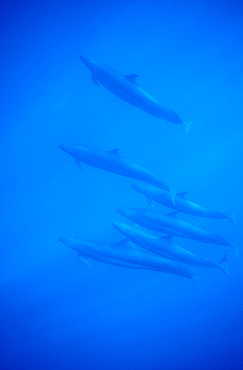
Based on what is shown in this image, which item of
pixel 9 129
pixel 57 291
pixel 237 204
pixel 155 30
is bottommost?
pixel 57 291

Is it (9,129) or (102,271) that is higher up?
(9,129)

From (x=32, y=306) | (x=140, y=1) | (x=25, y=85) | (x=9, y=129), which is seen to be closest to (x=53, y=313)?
(x=32, y=306)

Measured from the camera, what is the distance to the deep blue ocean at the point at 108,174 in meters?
10.4

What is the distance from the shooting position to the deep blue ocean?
10398mm

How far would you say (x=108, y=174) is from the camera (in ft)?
61.4

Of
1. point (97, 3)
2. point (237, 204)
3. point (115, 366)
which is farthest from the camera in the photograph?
point (237, 204)

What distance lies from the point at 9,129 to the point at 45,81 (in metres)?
2.94

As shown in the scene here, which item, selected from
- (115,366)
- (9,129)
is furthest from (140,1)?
(115,366)

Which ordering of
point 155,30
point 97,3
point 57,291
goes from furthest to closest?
point 57,291 < point 155,30 < point 97,3

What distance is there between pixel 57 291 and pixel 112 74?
517 inches

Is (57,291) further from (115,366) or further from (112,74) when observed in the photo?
(112,74)

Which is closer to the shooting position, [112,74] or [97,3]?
[112,74]

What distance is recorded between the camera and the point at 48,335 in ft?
48.8

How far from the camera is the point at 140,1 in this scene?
9.50 metres
